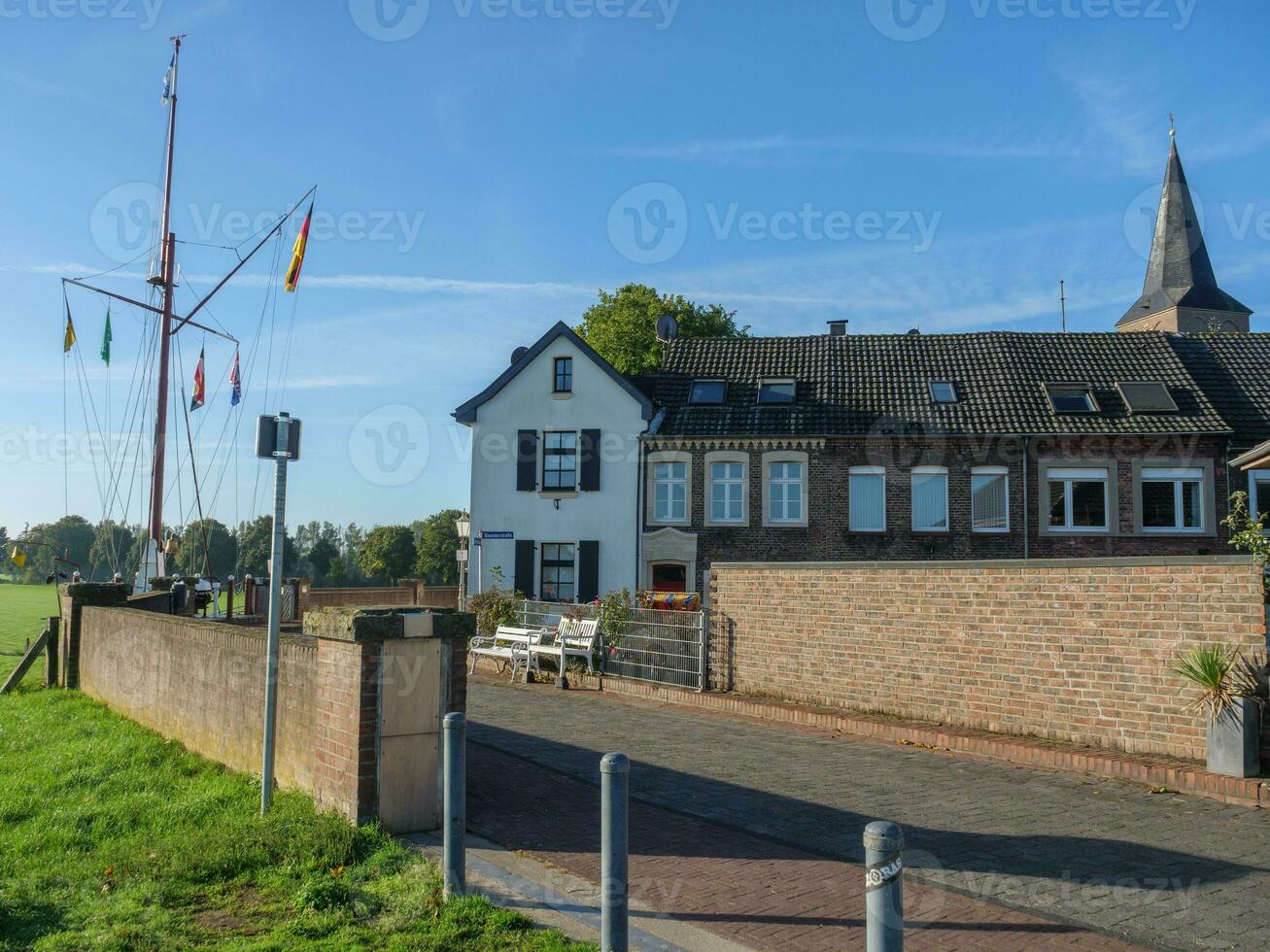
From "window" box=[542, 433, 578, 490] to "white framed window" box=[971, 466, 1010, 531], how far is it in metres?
10.8

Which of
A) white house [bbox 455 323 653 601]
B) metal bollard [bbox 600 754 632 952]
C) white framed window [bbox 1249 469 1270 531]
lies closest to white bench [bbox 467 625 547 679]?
white house [bbox 455 323 653 601]

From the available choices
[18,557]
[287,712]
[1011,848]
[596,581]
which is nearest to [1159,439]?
[596,581]

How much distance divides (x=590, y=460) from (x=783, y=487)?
546cm

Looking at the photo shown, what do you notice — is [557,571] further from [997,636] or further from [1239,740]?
[1239,740]

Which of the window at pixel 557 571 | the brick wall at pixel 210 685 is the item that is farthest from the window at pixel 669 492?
the brick wall at pixel 210 685

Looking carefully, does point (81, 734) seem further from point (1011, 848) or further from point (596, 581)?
point (596, 581)

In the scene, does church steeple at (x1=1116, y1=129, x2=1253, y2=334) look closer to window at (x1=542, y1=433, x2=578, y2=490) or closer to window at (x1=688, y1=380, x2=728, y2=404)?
window at (x1=688, y1=380, x2=728, y2=404)

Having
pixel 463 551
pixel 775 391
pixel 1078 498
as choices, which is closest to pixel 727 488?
pixel 775 391

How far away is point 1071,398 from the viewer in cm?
2723

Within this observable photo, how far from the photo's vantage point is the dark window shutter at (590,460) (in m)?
28.5

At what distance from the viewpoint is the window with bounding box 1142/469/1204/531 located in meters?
25.8

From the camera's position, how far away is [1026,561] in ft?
35.5

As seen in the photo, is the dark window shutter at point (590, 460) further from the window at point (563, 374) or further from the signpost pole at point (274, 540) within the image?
the signpost pole at point (274, 540)

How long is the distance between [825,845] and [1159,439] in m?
22.8
